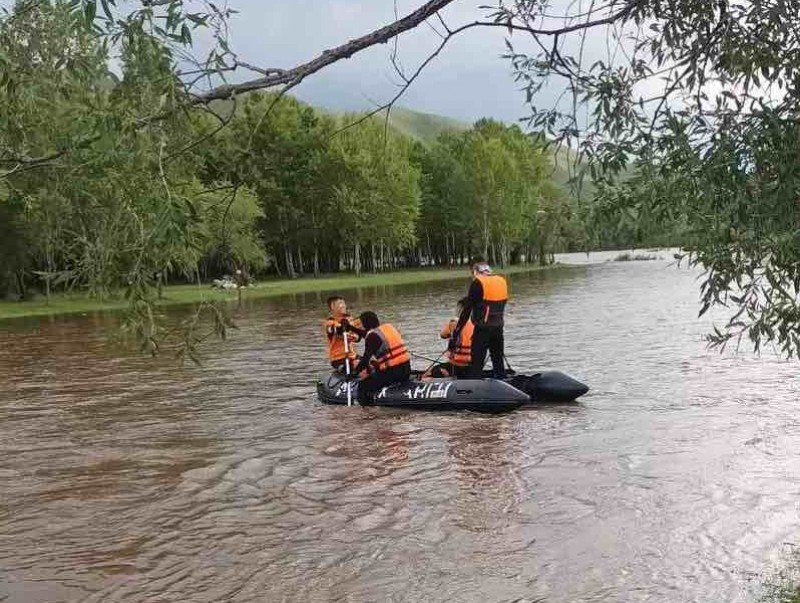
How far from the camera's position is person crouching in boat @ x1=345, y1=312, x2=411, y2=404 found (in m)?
13.6

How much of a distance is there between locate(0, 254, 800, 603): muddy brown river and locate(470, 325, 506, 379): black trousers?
3.49 feet

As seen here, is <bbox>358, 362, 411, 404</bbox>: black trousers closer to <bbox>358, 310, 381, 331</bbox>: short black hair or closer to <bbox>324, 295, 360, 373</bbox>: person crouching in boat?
<bbox>358, 310, 381, 331</bbox>: short black hair

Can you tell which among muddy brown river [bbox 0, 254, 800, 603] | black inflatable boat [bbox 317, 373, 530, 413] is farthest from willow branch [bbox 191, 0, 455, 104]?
black inflatable boat [bbox 317, 373, 530, 413]

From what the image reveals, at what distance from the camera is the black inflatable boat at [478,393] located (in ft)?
42.5

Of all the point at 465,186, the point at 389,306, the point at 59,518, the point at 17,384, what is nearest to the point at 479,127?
the point at 465,186

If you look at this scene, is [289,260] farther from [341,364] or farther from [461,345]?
[461,345]

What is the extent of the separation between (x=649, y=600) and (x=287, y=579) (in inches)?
108

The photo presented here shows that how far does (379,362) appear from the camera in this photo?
543 inches

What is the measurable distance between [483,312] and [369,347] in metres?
1.83

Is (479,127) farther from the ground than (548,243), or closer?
farther from the ground

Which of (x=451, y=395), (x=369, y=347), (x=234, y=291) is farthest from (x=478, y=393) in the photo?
(x=234, y=291)

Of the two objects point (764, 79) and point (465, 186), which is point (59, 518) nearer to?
point (764, 79)

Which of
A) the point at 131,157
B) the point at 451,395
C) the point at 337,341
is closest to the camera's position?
the point at 131,157

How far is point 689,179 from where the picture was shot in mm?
4637
